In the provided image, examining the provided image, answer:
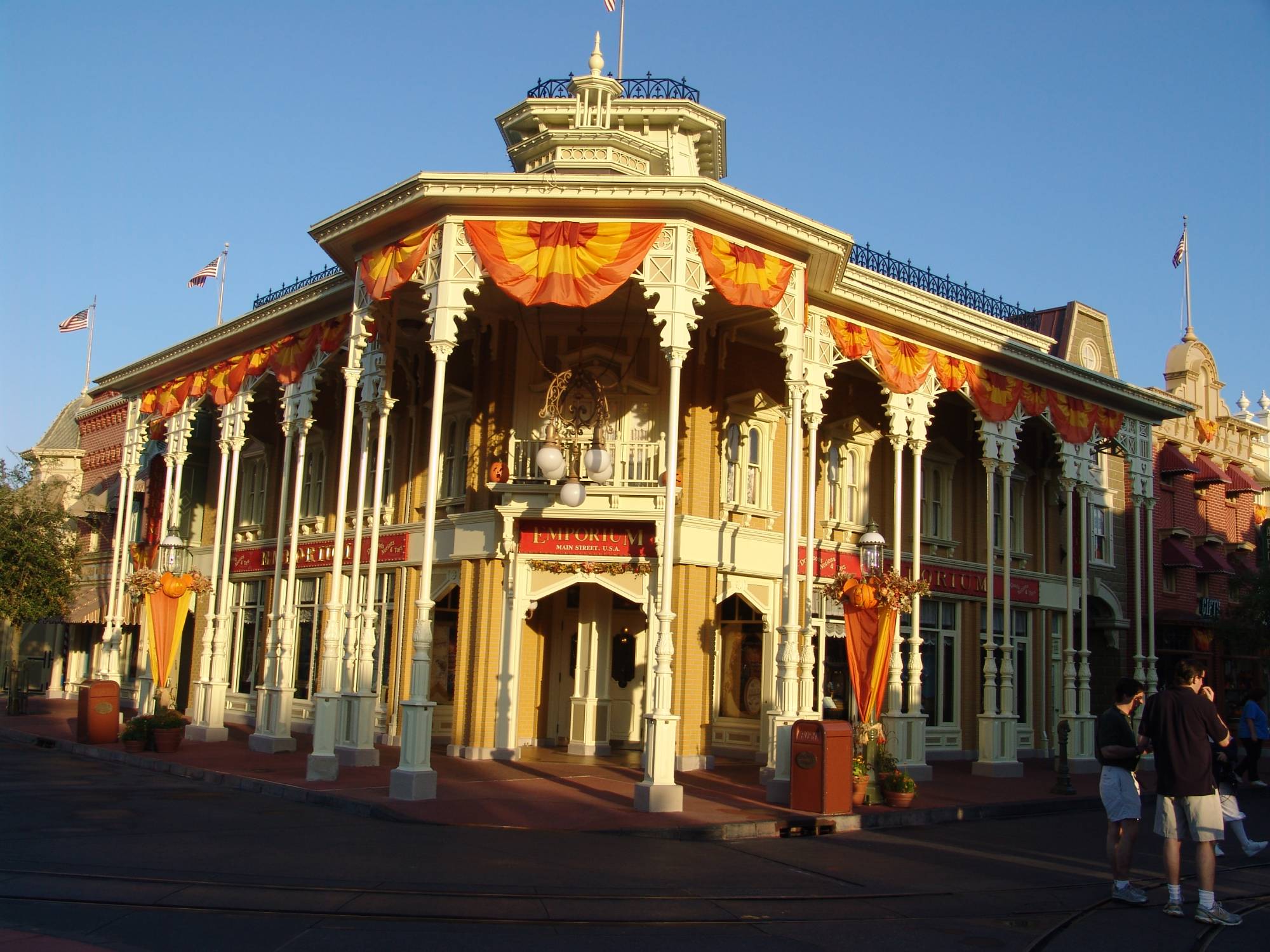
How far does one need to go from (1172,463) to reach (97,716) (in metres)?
28.0

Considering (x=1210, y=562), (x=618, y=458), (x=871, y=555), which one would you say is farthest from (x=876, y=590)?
(x=1210, y=562)

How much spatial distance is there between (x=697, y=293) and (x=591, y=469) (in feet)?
12.8

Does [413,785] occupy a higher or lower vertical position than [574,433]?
lower

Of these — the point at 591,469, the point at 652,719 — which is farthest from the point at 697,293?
the point at 652,719

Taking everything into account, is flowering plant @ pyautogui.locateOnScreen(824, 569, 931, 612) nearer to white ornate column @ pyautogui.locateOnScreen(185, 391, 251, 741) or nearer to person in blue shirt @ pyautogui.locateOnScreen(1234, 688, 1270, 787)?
person in blue shirt @ pyautogui.locateOnScreen(1234, 688, 1270, 787)

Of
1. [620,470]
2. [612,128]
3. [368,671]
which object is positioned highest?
[612,128]

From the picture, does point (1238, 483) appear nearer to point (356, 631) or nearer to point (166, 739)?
point (356, 631)

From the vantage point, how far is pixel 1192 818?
8.41 meters

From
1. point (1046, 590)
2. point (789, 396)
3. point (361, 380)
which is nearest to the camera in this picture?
point (789, 396)

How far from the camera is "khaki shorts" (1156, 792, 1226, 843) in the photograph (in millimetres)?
8328

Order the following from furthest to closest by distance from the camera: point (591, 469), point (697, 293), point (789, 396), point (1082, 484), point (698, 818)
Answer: point (1082, 484), point (591, 469), point (789, 396), point (697, 293), point (698, 818)

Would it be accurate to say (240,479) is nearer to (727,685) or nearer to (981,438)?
(727,685)

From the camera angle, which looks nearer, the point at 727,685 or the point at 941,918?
the point at 941,918

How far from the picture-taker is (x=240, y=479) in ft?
95.7
